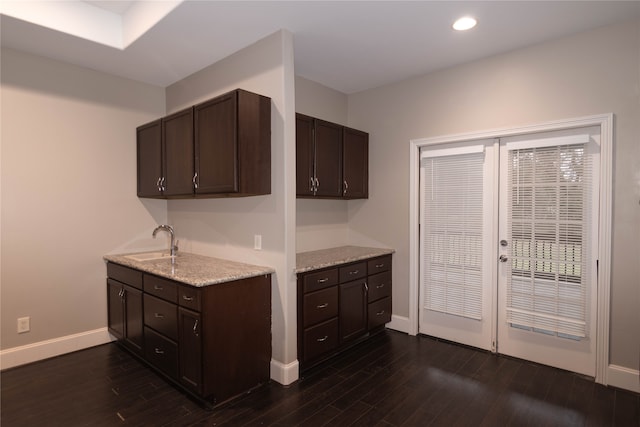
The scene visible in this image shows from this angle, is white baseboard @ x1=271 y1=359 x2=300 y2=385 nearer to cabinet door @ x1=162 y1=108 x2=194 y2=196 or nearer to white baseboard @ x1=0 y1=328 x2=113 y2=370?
cabinet door @ x1=162 y1=108 x2=194 y2=196

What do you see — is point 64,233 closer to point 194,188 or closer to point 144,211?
point 144,211

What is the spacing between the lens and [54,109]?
126 inches

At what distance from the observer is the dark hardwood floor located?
2.26 metres

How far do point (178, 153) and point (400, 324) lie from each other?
2.91 metres

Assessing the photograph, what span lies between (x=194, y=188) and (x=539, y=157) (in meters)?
→ 3.00

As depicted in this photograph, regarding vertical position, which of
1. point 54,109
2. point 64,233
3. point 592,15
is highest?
point 592,15

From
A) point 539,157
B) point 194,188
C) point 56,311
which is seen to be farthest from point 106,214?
→ point 539,157

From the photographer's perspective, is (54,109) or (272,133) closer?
(272,133)

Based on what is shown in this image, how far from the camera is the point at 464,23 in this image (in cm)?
264

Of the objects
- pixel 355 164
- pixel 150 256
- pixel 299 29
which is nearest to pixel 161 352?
pixel 150 256

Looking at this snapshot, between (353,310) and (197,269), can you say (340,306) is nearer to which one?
(353,310)

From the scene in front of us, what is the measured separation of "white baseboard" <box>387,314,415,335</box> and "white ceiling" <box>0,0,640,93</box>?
268cm

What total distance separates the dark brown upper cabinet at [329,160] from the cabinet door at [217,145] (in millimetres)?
757

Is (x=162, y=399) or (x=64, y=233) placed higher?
(x=64, y=233)
